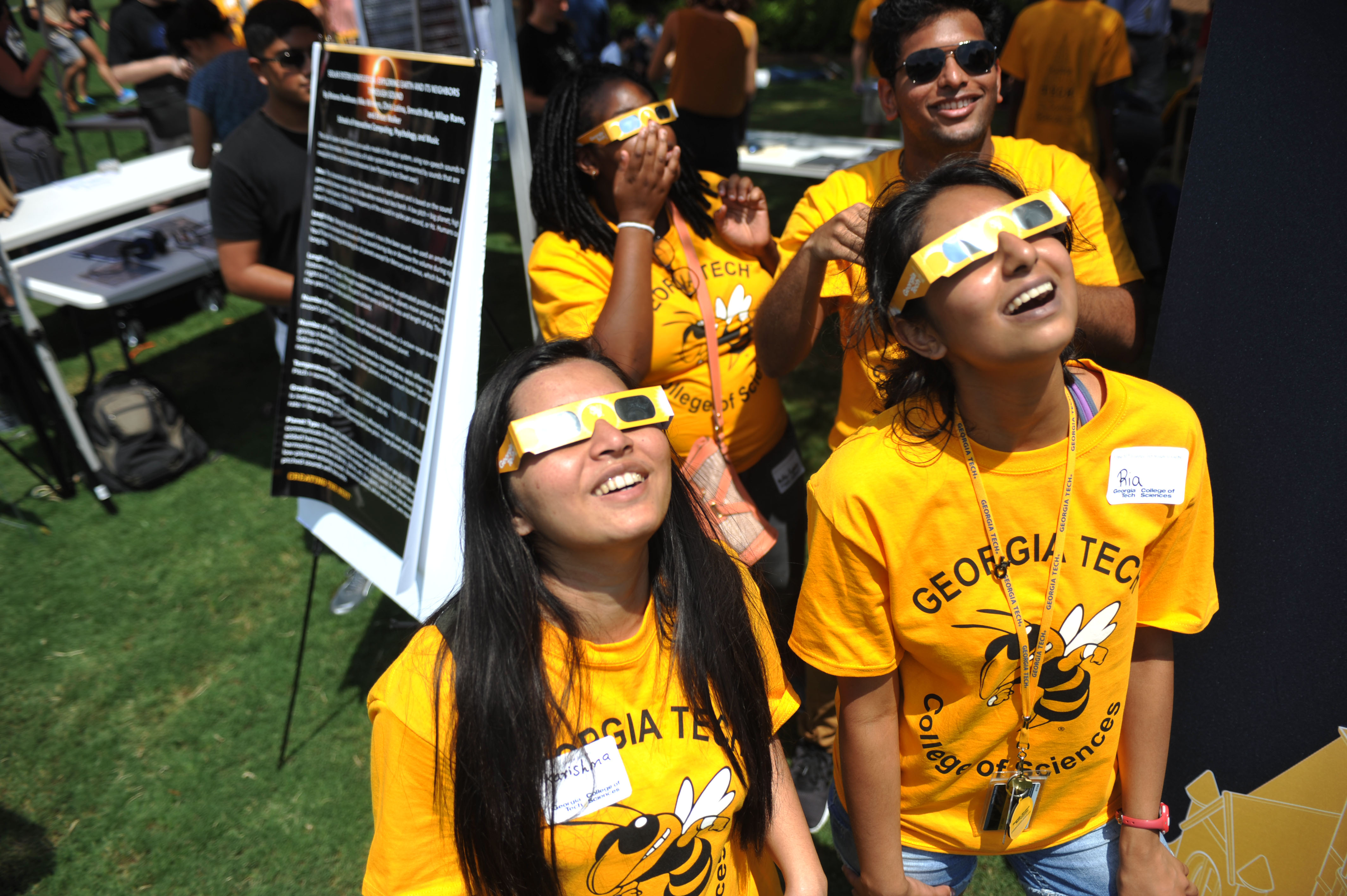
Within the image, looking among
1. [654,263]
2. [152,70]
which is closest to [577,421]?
[654,263]

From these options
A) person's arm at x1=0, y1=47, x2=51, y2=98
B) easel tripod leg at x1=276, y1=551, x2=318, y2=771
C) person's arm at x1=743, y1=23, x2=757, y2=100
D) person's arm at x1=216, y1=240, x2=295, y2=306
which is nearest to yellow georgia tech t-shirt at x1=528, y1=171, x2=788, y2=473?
easel tripod leg at x1=276, y1=551, x2=318, y2=771

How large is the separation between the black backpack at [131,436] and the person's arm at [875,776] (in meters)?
4.94

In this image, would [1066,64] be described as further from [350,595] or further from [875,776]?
[350,595]

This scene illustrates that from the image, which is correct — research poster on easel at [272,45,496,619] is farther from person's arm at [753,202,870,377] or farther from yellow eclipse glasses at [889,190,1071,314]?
yellow eclipse glasses at [889,190,1071,314]

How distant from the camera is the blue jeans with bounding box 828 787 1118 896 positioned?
1.71 m

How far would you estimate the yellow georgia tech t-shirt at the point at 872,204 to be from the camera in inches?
79.6

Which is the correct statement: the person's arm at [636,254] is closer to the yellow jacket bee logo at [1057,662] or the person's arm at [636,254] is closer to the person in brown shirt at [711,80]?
the yellow jacket bee logo at [1057,662]

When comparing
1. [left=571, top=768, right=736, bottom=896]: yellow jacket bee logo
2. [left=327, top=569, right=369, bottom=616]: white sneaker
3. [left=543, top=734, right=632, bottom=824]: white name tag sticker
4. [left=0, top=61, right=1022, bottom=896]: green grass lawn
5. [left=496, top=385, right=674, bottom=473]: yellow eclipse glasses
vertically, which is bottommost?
[left=0, top=61, right=1022, bottom=896]: green grass lawn

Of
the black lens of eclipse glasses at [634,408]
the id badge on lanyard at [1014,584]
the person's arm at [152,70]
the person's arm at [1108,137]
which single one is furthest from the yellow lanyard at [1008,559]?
the person's arm at [152,70]

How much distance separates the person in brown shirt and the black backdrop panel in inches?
180

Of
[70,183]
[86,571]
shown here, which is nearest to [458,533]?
[86,571]

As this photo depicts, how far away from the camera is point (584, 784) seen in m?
1.45

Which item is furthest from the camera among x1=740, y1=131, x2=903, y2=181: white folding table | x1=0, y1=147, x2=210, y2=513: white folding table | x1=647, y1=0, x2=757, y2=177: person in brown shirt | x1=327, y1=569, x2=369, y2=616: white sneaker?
x1=740, y1=131, x2=903, y2=181: white folding table

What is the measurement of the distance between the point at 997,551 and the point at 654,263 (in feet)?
4.55
